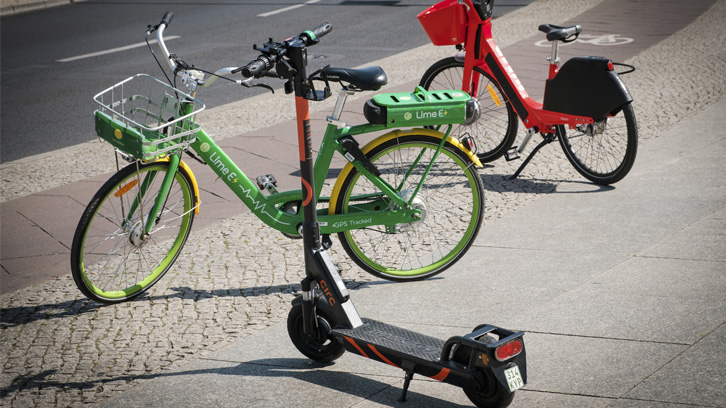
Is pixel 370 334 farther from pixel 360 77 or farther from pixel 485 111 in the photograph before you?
pixel 485 111

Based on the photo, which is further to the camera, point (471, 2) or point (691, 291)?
point (471, 2)

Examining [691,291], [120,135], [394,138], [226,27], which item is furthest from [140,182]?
[226,27]

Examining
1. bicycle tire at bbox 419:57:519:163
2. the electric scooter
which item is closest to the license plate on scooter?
the electric scooter

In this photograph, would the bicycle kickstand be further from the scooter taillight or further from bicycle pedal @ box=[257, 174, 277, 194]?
the scooter taillight

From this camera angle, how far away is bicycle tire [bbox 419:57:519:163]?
6.49 m

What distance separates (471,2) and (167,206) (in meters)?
2.86

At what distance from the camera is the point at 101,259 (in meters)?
4.56

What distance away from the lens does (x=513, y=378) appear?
3129 mm

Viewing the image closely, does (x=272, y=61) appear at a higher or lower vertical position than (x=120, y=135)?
higher

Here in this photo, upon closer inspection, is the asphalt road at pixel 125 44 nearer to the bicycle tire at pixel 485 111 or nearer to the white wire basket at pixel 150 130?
the bicycle tire at pixel 485 111

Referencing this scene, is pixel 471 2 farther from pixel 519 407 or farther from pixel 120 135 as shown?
pixel 519 407

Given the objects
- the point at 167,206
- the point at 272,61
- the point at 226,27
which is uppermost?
the point at 272,61

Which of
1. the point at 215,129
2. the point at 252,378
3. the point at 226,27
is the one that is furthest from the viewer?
the point at 226,27

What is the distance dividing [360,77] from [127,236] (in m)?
1.50
